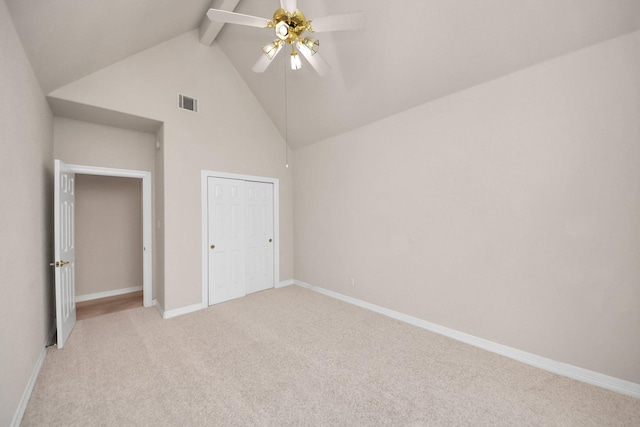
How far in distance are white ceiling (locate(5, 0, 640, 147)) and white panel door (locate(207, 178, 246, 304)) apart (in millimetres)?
1911

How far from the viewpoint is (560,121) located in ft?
7.30

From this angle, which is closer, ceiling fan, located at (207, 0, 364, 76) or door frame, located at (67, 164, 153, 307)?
ceiling fan, located at (207, 0, 364, 76)

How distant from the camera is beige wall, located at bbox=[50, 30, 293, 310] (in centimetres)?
326

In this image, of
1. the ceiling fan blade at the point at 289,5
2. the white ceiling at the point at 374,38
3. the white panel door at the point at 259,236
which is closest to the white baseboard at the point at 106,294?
the white panel door at the point at 259,236

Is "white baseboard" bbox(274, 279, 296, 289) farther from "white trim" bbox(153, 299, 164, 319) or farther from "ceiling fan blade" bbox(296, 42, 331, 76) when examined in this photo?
"ceiling fan blade" bbox(296, 42, 331, 76)

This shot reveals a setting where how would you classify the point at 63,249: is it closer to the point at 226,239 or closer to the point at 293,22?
the point at 226,239

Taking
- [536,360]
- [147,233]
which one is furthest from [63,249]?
[536,360]

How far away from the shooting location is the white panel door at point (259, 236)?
15.0ft

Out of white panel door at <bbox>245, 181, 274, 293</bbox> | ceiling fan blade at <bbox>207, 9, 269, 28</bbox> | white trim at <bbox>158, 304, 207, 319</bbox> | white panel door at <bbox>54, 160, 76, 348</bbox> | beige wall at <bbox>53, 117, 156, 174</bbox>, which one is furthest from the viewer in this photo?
white panel door at <bbox>245, 181, 274, 293</bbox>

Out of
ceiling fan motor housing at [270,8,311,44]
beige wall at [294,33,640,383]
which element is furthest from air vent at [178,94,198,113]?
beige wall at [294,33,640,383]

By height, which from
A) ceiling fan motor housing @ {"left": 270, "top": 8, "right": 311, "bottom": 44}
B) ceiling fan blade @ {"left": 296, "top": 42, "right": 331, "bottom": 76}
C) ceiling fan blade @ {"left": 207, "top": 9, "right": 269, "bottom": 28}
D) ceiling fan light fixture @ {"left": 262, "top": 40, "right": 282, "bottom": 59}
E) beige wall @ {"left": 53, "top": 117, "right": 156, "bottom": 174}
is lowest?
beige wall @ {"left": 53, "top": 117, "right": 156, "bottom": 174}

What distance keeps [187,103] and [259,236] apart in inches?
94.3

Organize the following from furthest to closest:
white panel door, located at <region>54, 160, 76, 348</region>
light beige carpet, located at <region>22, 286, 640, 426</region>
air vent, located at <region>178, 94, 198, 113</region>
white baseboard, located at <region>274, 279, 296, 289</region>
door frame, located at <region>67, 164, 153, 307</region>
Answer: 1. white baseboard, located at <region>274, 279, 296, 289</region>
2. door frame, located at <region>67, 164, 153, 307</region>
3. air vent, located at <region>178, 94, 198, 113</region>
4. white panel door, located at <region>54, 160, 76, 348</region>
5. light beige carpet, located at <region>22, 286, 640, 426</region>

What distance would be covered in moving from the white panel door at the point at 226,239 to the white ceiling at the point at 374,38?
191 centimetres
